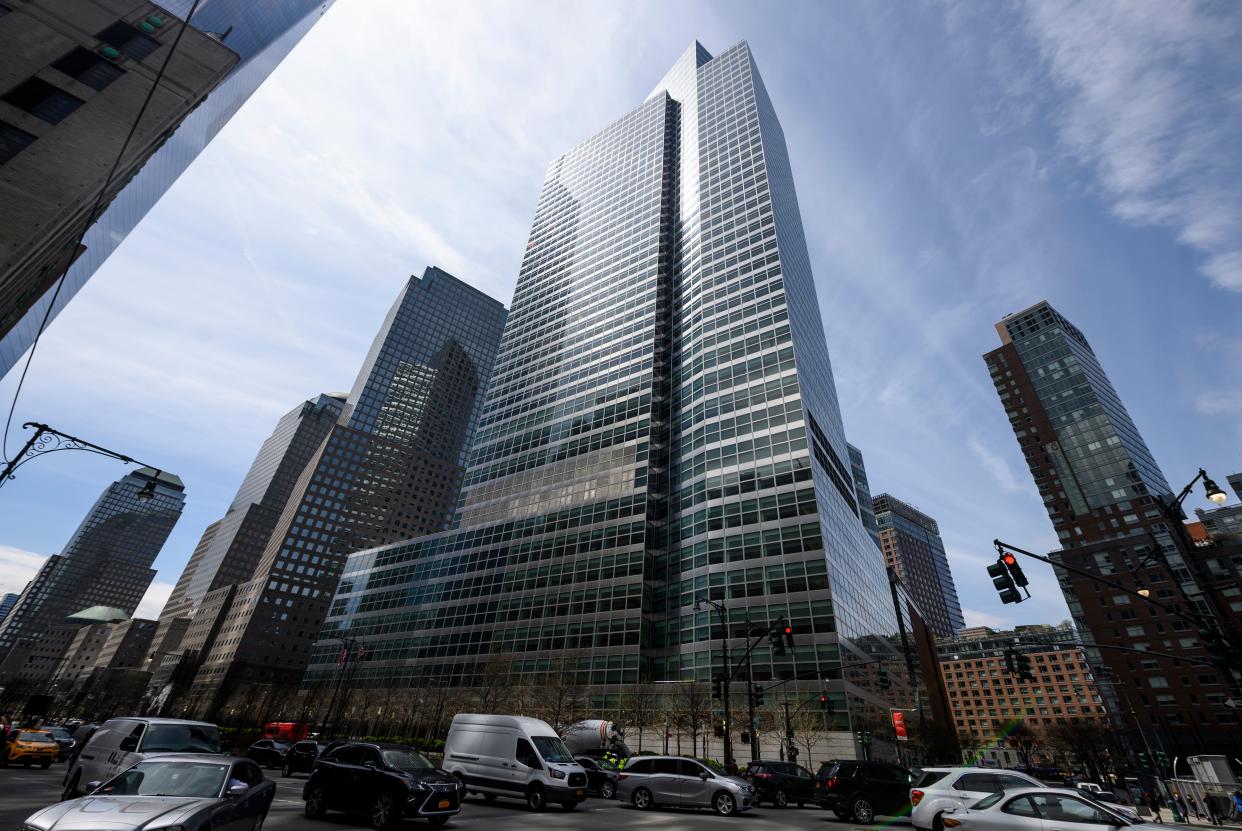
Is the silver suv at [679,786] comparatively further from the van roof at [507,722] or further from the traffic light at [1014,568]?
the traffic light at [1014,568]

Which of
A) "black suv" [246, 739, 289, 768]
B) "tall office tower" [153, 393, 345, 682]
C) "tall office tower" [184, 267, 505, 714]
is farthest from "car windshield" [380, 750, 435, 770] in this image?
"tall office tower" [153, 393, 345, 682]

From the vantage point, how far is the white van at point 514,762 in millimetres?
16109

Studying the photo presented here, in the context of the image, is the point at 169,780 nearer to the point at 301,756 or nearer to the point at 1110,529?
the point at 301,756

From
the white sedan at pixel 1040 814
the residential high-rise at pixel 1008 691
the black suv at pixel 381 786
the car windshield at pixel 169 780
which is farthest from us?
the residential high-rise at pixel 1008 691

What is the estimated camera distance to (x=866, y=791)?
17.6m

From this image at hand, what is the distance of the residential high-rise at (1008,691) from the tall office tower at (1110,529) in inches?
1547

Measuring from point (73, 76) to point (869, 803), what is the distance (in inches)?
1508

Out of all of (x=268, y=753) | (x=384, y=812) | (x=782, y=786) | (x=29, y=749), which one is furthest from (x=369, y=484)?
(x=384, y=812)

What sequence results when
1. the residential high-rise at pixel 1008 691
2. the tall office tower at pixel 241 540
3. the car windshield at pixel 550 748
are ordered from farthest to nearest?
1. the tall office tower at pixel 241 540
2. the residential high-rise at pixel 1008 691
3. the car windshield at pixel 550 748

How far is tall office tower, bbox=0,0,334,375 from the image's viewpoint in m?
17.3

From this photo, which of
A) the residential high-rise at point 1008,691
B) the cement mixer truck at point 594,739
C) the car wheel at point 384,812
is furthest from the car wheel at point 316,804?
the residential high-rise at point 1008,691

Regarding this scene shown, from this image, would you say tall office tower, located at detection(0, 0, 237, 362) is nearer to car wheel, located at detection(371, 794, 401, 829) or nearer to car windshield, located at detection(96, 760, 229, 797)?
car windshield, located at detection(96, 760, 229, 797)

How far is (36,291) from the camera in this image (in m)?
24.2

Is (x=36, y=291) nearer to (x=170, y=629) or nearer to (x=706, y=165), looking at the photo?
(x=706, y=165)
